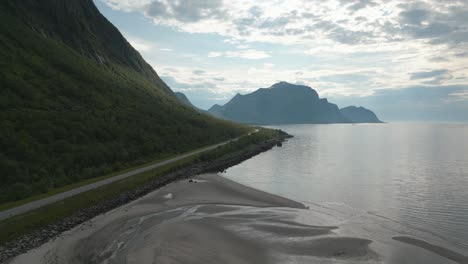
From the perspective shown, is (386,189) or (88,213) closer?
(88,213)

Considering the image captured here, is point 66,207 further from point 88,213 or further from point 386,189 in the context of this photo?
point 386,189

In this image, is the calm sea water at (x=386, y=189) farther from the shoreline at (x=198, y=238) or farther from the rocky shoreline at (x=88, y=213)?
the rocky shoreline at (x=88, y=213)

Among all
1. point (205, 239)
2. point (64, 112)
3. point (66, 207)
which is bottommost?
point (205, 239)

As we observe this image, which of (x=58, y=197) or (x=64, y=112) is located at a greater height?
(x=64, y=112)

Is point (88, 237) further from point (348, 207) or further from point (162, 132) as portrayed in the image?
point (162, 132)

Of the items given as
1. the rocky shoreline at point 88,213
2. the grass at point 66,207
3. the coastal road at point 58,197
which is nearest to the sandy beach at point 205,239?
the rocky shoreline at point 88,213

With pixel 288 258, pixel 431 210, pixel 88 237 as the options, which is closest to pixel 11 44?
pixel 88 237

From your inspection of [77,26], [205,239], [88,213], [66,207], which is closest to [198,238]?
[205,239]
